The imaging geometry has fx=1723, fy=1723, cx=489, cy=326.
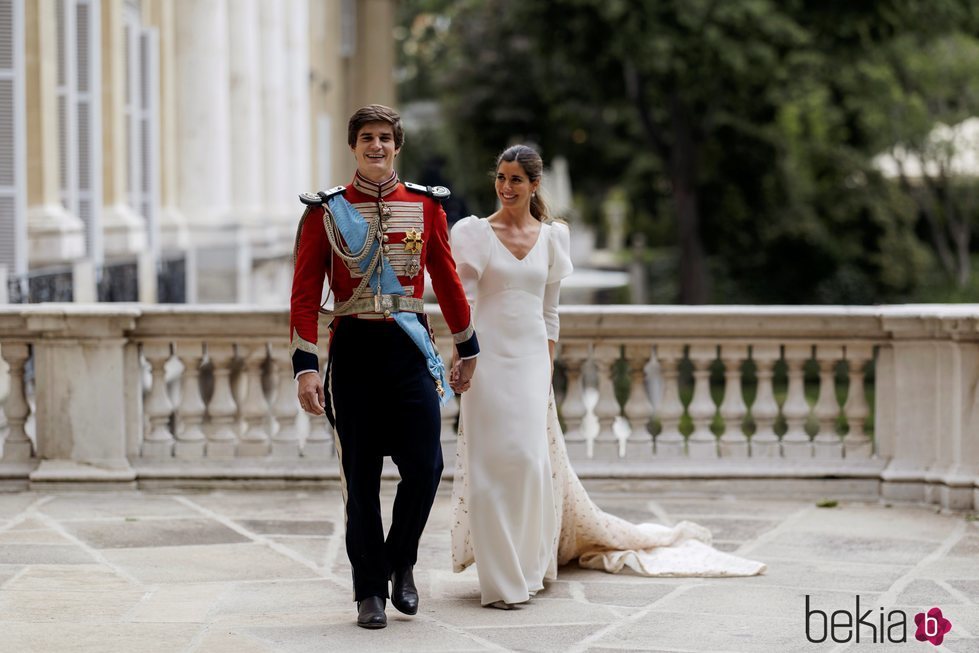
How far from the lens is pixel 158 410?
30.4 feet

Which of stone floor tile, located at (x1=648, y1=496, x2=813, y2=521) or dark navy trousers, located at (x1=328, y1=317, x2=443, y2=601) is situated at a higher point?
dark navy trousers, located at (x1=328, y1=317, x2=443, y2=601)

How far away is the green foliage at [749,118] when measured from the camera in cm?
2566

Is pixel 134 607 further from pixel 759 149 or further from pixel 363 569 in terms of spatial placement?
pixel 759 149

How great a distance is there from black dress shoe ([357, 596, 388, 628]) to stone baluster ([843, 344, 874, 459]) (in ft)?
12.7

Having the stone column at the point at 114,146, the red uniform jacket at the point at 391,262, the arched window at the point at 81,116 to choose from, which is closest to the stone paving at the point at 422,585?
the red uniform jacket at the point at 391,262

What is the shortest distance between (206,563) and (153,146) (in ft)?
37.6

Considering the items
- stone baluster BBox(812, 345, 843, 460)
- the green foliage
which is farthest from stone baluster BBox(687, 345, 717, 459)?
the green foliage

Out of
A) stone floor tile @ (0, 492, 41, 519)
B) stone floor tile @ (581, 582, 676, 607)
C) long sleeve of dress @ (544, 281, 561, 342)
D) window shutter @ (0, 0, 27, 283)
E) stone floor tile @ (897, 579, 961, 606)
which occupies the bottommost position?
stone floor tile @ (897, 579, 961, 606)

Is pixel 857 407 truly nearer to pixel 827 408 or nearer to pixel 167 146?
pixel 827 408

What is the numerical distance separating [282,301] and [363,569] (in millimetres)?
20730

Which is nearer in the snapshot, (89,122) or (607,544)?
(607,544)

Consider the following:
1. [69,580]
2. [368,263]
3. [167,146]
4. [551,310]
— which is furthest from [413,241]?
[167,146]

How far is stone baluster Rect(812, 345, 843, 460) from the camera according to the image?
9273 mm

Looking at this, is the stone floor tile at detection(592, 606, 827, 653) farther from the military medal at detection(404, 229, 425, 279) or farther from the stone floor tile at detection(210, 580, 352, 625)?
the military medal at detection(404, 229, 425, 279)
